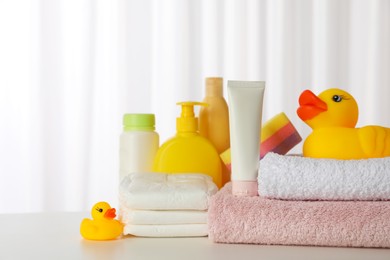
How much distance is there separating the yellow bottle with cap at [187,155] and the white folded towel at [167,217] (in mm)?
157

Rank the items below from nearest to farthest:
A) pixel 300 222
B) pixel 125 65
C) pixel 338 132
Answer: pixel 300 222
pixel 338 132
pixel 125 65

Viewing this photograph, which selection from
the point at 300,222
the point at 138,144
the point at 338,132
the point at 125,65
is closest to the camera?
the point at 300,222

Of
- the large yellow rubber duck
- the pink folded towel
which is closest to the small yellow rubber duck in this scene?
the pink folded towel

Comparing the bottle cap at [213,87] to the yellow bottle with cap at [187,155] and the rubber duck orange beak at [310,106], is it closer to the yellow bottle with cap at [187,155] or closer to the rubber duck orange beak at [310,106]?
the yellow bottle with cap at [187,155]

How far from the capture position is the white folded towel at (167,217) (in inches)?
27.8

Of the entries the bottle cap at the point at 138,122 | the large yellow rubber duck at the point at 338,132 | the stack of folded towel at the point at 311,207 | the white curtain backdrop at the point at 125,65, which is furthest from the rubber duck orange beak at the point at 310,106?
the white curtain backdrop at the point at 125,65

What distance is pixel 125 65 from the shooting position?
187 centimetres

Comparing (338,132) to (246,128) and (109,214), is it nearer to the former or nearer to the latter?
(246,128)

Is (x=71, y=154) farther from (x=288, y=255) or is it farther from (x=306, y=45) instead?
(x=288, y=255)

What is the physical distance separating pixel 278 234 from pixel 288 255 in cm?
4

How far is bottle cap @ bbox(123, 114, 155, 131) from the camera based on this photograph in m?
0.88

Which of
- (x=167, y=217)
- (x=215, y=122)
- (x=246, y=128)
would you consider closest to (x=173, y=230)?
(x=167, y=217)

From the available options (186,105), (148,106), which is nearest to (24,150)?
(148,106)

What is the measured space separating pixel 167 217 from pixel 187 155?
17 cm
